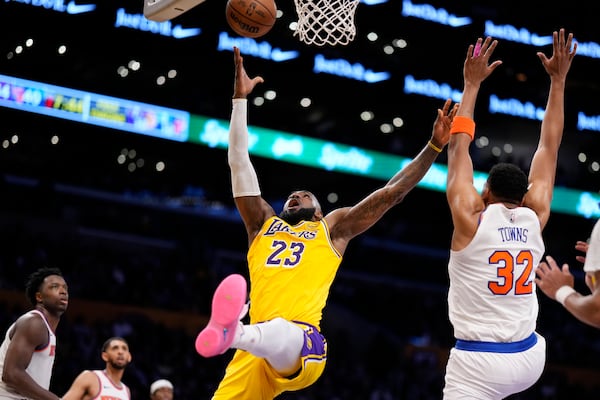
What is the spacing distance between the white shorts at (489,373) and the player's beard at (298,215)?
171 centimetres

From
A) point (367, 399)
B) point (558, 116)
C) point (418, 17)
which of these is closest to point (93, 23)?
point (418, 17)

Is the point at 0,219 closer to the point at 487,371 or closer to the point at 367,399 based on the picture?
the point at 367,399

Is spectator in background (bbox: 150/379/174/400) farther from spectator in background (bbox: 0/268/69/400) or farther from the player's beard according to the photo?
the player's beard

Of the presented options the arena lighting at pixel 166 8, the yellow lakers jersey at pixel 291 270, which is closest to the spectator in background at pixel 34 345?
the yellow lakers jersey at pixel 291 270

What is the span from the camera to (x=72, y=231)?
22047mm

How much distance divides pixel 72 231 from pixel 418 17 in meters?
11.8

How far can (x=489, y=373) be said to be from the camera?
171 inches

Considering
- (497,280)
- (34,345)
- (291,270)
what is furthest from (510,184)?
(34,345)

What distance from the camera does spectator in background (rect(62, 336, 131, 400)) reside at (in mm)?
7852

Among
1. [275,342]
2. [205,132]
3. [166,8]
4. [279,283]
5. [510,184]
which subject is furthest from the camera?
[205,132]

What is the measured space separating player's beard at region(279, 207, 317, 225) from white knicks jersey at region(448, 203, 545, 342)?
144cm

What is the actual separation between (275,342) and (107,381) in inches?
148

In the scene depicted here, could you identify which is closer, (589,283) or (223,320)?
(589,283)

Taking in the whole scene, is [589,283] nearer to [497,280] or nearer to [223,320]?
[497,280]
